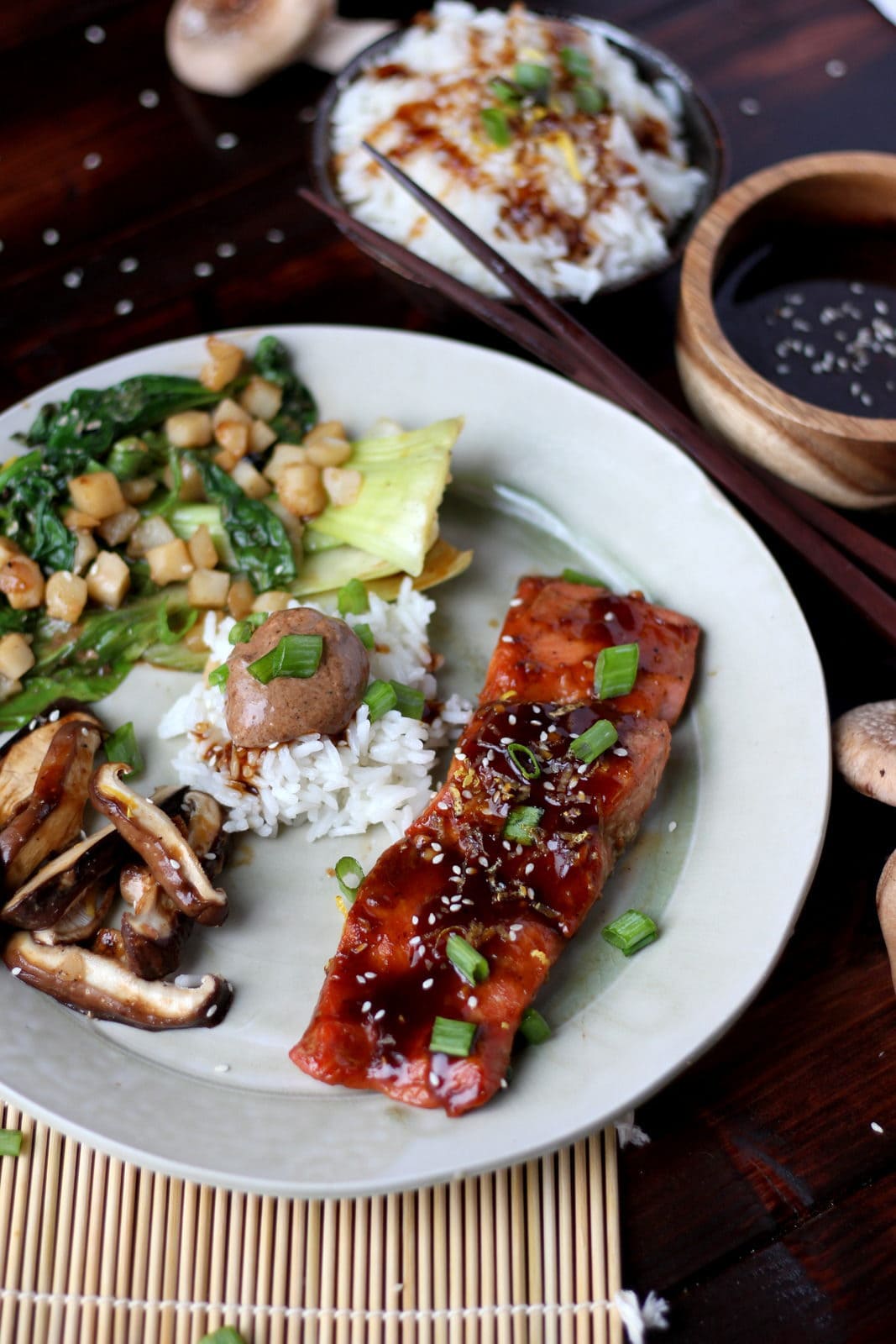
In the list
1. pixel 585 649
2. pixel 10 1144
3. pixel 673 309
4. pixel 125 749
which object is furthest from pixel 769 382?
pixel 10 1144

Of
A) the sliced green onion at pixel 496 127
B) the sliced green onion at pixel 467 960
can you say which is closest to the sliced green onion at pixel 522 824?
the sliced green onion at pixel 467 960

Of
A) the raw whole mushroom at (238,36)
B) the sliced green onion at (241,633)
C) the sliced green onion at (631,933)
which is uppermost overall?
the raw whole mushroom at (238,36)

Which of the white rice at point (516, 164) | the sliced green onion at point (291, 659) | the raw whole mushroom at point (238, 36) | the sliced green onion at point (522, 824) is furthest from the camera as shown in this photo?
the raw whole mushroom at point (238, 36)

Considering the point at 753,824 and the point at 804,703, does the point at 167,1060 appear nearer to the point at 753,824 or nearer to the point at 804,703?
the point at 753,824

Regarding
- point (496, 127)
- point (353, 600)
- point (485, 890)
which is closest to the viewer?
point (485, 890)

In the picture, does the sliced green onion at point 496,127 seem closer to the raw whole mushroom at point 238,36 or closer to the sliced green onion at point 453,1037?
the raw whole mushroom at point 238,36

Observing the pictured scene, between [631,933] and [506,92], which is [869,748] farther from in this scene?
[506,92]
